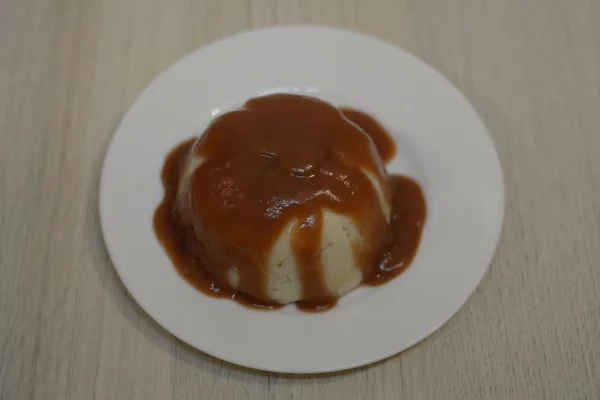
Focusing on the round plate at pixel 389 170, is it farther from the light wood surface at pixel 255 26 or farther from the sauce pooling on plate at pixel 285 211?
the light wood surface at pixel 255 26

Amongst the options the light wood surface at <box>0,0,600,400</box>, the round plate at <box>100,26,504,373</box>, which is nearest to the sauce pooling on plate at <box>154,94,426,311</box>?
the round plate at <box>100,26,504,373</box>

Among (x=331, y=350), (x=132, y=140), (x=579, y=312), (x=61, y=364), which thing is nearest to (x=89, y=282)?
(x=61, y=364)

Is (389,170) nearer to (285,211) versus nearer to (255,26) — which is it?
(285,211)

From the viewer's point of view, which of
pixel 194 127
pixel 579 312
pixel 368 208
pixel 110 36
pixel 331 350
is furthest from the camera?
pixel 110 36

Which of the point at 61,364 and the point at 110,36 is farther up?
the point at 110,36

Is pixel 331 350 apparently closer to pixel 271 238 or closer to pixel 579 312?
pixel 271 238

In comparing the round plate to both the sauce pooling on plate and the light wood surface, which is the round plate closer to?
the sauce pooling on plate

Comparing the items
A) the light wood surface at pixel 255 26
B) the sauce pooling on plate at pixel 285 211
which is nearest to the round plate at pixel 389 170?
the sauce pooling on plate at pixel 285 211
